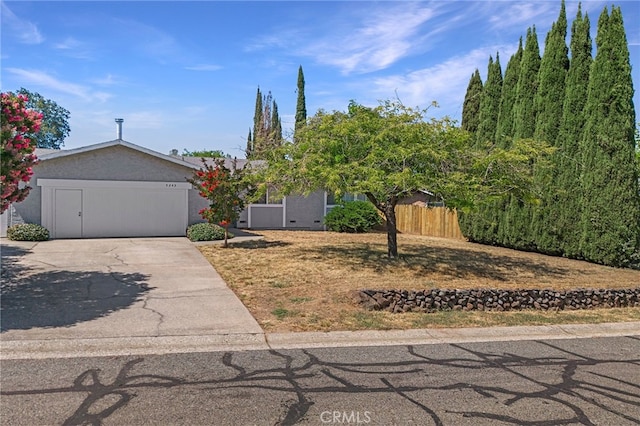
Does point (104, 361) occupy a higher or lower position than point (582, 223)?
lower

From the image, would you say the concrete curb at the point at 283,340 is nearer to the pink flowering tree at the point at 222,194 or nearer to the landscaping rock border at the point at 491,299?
the landscaping rock border at the point at 491,299

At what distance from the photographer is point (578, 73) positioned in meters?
16.9

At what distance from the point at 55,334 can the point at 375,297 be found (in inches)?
209

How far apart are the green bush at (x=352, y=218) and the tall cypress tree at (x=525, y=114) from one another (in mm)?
7506

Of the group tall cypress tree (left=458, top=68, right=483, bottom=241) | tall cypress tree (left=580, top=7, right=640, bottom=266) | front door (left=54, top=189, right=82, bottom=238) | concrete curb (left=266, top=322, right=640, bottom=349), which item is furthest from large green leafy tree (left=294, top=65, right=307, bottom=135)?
concrete curb (left=266, top=322, right=640, bottom=349)

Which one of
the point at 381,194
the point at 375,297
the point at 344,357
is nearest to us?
the point at 344,357

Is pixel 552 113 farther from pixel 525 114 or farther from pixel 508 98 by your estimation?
pixel 508 98

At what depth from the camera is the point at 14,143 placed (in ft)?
25.8

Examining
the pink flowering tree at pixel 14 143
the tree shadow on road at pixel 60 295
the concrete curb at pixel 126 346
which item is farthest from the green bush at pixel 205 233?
the concrete curb at pixel 126 346

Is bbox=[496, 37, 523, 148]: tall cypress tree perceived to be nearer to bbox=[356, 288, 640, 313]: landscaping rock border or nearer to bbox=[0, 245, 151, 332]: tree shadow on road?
bbox=[356, 288, 640, 313]: landscaping rock border

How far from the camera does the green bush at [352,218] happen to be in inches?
987

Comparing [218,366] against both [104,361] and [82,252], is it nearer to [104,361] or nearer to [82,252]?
[104,361]

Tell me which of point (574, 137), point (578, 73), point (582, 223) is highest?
point (578, 73)

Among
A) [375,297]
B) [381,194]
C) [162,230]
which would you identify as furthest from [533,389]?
[162,230]
